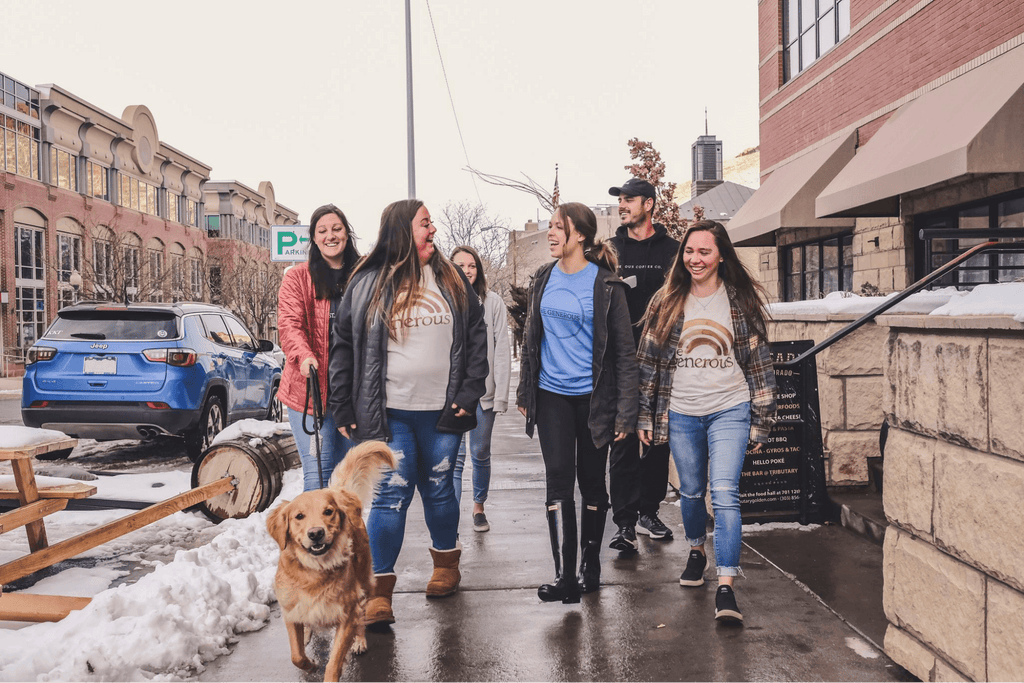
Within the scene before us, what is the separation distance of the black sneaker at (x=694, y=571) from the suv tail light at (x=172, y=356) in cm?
671

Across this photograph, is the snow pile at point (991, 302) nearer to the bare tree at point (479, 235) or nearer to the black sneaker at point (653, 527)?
the black sneaker at point (653, 527)

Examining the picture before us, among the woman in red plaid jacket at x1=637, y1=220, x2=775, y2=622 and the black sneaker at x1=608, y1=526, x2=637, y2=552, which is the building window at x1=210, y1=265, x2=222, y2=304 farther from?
the woman in red plaid jacket at x1=637, y1=220, x2=775, y2=622

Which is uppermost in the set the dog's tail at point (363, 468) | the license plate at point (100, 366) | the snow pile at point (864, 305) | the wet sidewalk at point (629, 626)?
the snow pile at point (864, 305)

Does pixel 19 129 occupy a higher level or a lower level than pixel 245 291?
higher

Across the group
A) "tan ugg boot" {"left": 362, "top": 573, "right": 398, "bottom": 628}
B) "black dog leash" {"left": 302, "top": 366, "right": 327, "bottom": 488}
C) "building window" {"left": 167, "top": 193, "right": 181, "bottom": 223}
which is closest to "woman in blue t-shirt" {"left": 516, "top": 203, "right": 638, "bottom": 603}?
"tan ugg boot" {"left": 362, "top": 573, "right": 398, "bottom": 628}

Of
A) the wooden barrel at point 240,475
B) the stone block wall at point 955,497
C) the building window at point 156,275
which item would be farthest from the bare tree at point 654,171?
the building window at point 156,275

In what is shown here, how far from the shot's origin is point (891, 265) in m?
11.7

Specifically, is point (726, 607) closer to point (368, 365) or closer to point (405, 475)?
point (405, 475)

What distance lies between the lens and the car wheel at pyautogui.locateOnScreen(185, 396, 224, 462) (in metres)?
9.54

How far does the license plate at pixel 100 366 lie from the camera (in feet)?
29.7

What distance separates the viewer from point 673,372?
13.9 feet

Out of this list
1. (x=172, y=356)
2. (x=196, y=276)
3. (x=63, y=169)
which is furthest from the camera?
(x=196, y=276)

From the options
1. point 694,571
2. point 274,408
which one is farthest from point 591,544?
point 274,408

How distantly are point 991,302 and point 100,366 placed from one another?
8.83 meters
